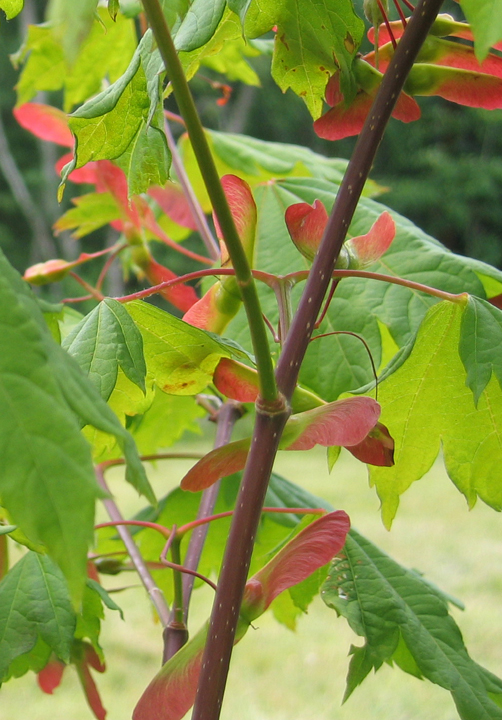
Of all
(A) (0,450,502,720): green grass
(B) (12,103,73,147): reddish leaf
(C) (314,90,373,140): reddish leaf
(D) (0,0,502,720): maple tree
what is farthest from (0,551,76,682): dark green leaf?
(A) (0,450,502,720): green grass

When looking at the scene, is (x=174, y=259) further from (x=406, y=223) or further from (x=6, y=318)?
(x=6, y=318)

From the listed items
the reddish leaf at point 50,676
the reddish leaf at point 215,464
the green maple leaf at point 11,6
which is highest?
the green maple leaf at point 11,6

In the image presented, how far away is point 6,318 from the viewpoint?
0.18 metres

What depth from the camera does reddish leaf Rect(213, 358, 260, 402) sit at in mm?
273

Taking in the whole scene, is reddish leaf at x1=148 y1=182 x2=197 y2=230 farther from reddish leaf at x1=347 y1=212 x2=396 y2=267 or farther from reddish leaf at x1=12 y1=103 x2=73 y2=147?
reddish leaf at x1=347 y1=212 x2=396 y2=267

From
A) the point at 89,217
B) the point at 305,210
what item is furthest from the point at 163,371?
the point at 89,217

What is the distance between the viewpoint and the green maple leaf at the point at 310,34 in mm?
267

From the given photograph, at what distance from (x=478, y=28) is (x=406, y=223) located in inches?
13.6

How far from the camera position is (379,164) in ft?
20.2

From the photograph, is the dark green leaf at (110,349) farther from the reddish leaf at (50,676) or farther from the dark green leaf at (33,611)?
the reddish leaf at (50,676)

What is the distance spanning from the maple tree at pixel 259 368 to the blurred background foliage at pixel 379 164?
495 centimetres

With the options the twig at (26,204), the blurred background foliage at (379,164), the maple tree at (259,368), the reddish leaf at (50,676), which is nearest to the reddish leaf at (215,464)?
the maple tree at (259,368)

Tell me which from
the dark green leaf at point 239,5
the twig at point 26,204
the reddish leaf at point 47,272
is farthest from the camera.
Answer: the twig at point 26,204

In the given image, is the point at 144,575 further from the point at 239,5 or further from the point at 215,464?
the point at 239,5
